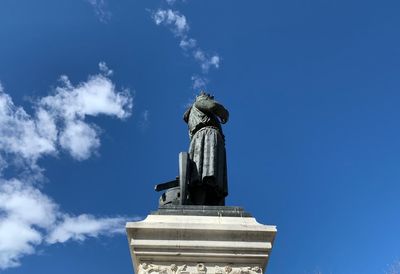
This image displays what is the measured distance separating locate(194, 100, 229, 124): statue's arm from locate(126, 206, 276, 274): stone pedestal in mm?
2466

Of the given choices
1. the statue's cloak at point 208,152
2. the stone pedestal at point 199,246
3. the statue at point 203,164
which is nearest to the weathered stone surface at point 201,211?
the stone pedestal at point 199,246

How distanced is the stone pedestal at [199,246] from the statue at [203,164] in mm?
899

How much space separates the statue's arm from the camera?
7.42m

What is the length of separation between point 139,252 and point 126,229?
0.30 metres

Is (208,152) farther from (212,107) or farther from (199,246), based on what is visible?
(199,246)

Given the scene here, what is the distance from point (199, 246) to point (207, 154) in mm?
1936

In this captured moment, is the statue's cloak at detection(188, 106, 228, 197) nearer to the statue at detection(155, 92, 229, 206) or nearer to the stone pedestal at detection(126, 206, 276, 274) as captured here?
the statue at detection(155, 92, 229, 206)

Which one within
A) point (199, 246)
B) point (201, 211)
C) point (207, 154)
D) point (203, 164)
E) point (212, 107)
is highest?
point (212, 107)

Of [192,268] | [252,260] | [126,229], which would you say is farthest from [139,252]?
[252,260]

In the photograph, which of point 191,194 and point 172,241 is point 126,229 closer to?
point 172,241

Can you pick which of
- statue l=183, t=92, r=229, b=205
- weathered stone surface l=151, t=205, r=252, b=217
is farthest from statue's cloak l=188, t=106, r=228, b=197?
weathered stone surface l=151, t=205, r=252, b=217

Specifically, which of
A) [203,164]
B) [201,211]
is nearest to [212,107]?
[203,164]

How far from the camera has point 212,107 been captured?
741 cm

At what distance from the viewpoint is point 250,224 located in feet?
17.7
